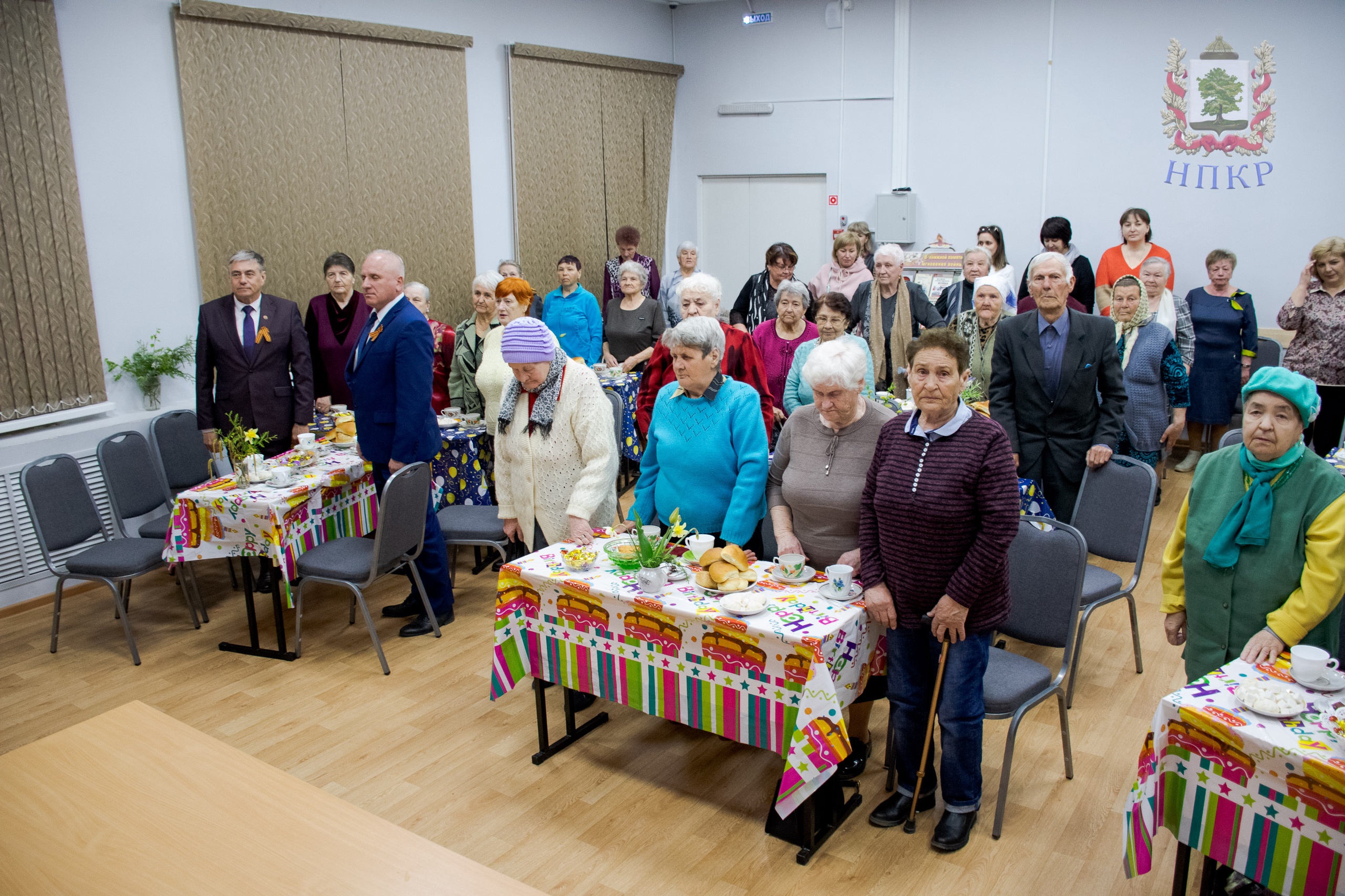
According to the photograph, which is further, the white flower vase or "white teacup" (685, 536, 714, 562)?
"white teacup" (685, 536, 714, 562)

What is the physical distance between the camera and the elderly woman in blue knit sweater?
3586mm


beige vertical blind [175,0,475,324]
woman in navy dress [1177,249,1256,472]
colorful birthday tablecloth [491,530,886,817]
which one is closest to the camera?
colorful birthday tablecloth [491,530,886,817]

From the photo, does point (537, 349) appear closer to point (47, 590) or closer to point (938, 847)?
point (938, 847)

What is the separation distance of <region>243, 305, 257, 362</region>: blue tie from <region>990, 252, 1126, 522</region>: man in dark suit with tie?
3886 millimetres

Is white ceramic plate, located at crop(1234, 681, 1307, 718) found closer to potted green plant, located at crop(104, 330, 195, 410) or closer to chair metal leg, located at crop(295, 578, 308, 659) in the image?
chair metal leg, located at crop(295, 578, 308, 659)

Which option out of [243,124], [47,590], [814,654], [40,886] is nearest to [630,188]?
[243,124]

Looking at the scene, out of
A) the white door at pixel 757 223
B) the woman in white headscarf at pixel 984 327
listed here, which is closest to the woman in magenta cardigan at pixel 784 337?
the woman in white headscarf at pixel 984 327

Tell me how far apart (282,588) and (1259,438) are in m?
4.58

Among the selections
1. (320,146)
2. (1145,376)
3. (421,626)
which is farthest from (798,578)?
(320,146)

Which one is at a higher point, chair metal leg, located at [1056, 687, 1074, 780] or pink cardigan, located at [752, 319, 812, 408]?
pink cardigan, located at [752, 319, 812, 408]

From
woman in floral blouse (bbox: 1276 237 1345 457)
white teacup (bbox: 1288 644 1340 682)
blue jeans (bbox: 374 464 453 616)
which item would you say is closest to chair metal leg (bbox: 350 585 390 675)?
blue jeans (bbox: 374 464 453 616)

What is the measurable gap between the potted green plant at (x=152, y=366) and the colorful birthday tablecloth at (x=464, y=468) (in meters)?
1.82

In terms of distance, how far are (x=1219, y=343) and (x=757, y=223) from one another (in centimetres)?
473

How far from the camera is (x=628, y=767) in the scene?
3.80 meters
